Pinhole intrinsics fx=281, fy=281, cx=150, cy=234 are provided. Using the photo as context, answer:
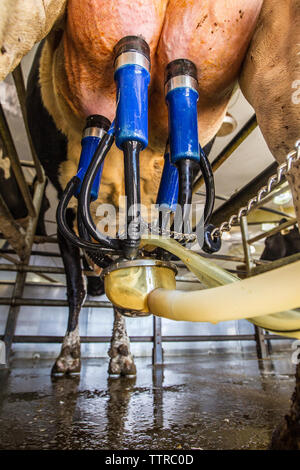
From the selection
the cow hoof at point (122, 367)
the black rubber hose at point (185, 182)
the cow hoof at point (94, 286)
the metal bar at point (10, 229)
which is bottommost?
the cow hoof at point (122, 367)

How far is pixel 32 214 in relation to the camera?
2.12 meters

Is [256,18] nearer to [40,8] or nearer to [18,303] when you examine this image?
[40,8]

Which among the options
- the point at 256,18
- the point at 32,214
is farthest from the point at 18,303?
the point at 256,18

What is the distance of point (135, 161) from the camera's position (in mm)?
566

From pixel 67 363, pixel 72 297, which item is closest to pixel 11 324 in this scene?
pixel 72 297

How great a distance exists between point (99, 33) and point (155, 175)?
0.64m

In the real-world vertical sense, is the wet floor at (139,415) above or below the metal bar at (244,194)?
below

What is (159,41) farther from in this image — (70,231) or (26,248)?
(26,248)

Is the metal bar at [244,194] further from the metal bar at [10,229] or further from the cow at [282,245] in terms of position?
the cow at [282,245]

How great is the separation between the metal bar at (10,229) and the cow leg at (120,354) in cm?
79

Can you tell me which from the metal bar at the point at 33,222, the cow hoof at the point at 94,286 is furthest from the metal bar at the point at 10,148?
the cow hoof at the point at 94,286

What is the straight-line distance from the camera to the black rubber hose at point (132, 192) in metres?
0.56

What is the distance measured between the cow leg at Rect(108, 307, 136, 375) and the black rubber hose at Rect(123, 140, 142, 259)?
962 mm
